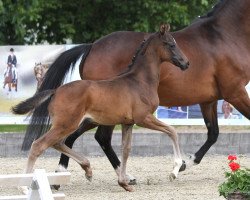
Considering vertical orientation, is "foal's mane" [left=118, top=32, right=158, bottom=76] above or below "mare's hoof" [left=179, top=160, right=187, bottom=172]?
above

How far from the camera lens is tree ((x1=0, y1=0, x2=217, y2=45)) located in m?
19.1

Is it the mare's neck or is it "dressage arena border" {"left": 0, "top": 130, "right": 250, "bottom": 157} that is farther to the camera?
"dressage arena border" {"left": 0, "top": 130, "right": 250, "bottom": 157}

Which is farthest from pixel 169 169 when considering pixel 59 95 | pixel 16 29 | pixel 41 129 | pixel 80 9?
pixel 80 9

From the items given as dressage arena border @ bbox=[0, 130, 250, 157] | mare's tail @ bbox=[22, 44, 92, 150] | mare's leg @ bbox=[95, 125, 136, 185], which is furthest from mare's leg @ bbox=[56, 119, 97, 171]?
dressage arena border @ bbox=[0, 130, 250, 157]

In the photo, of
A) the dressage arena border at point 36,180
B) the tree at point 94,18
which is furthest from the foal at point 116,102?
the tree at point 94,18

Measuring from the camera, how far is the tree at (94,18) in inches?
754

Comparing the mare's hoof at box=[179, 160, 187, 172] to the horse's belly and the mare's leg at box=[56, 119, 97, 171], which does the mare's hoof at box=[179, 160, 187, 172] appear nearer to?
the horse's belly

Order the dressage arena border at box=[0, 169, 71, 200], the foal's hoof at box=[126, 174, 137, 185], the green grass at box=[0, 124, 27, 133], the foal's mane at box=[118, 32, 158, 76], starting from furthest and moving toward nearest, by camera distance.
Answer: the green grass at box=[0, 124, 27, 133] → the foal's hoof at box=[126, 174, 137, 185] → the foal's mane at box=[118, 32, 158, 76] → the dressage arena border at box=[0, 169, 71, 200]

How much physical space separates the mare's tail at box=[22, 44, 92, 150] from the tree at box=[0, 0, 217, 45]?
7643 mm

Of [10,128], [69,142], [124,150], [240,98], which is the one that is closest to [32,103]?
[124,150]

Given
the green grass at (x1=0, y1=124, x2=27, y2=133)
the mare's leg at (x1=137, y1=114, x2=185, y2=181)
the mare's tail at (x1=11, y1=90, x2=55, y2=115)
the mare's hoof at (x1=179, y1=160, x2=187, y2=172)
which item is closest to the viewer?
the mare's tail at (x1=11, y1=90, x2=55, y2=115)

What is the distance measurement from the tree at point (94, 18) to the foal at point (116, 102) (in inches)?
340

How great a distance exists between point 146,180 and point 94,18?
363 inches

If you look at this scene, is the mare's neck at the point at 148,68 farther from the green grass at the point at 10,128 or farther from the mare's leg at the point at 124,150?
the green grass at the point at 10,128
